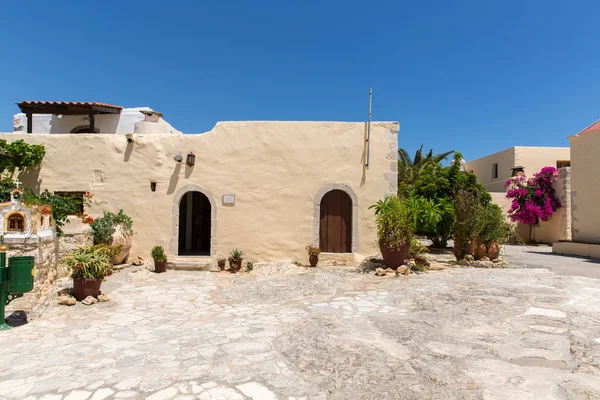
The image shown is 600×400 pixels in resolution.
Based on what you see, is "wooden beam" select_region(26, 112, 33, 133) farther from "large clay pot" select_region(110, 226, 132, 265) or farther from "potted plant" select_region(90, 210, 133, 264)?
"large clay pot" select_region(110, 226, 132, 265)

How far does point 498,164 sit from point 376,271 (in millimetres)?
19526

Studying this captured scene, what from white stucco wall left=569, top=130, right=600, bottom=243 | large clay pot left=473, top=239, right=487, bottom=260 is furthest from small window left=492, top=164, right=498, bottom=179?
large clay pot left=473, top=239, right=487, bottom=260

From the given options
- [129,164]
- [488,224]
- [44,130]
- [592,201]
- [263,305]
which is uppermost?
[44,130]

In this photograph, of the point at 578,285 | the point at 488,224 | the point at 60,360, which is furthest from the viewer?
the point at 488,224

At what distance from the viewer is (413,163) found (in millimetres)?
22609

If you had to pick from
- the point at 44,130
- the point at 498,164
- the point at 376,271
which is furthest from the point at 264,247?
the point at 498,164

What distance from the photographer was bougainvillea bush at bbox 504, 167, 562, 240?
55.4 ft

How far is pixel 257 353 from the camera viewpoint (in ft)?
12.1

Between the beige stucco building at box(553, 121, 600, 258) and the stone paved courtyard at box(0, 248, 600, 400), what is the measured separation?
6.91 meters

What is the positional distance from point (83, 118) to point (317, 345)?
13.4 m

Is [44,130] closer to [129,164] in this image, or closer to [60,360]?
[129,164]

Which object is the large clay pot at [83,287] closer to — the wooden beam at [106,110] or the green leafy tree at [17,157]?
the green leafy tree at [17,157]

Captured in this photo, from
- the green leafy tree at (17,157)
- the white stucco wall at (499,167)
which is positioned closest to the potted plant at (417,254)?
the green leafy tree at (17,157)

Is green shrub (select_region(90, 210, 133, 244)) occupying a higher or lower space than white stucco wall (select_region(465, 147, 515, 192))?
lower
